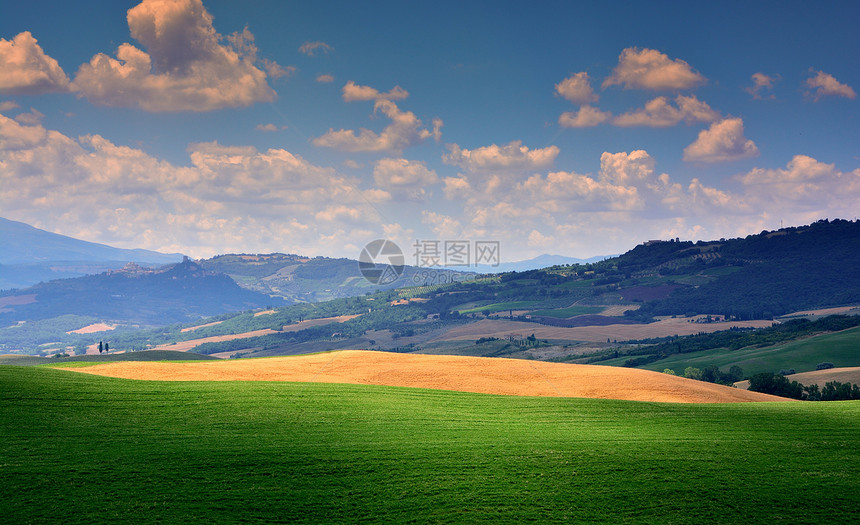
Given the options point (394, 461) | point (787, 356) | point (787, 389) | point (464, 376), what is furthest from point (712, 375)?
point (394, 461)

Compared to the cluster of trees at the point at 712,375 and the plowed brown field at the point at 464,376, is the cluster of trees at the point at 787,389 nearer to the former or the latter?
the plowed brown field at the point at 464,376

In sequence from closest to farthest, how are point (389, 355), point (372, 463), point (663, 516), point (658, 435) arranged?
point (663, 516) < point (372, 463) < point (658, 435) < point (389, 355)

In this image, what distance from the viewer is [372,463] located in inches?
1059

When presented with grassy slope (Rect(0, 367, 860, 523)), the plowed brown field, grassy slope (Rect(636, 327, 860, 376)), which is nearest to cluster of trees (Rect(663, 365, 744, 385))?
grassy slope (Rect(636, 327, 860, 376))

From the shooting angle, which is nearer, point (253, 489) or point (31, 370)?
point (253, 489)

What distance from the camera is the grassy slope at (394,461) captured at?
2325 centimetres

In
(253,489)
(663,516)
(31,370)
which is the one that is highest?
(31,370)

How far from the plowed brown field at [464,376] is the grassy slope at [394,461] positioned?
10.3 metres

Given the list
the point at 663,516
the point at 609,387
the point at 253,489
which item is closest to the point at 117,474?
the point at 253,489

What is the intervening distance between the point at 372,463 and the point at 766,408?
2749cm

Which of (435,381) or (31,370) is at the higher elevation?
(31,370)

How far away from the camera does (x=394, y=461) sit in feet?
89.3

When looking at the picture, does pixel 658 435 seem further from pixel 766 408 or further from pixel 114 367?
pixel 114 367

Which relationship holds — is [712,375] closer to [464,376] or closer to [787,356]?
[787,356]
